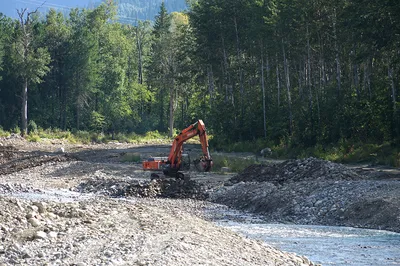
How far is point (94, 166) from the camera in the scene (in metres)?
38.6

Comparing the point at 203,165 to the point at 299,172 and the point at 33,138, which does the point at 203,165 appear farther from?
the point at 33,138

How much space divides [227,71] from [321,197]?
41.9 metres

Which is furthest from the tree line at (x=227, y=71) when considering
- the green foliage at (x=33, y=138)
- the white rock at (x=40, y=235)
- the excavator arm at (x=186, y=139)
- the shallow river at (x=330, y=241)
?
the white rock at (x=40, y=235)

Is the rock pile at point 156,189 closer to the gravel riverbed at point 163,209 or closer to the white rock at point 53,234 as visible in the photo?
the gravel riverbed at point 163,209

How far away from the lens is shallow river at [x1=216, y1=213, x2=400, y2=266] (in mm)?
13867

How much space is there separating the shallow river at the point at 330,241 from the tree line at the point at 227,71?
16.7 meters

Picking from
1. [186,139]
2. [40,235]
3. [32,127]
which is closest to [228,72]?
[32,127]

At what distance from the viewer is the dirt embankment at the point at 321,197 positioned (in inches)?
762

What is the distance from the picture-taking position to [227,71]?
207ft

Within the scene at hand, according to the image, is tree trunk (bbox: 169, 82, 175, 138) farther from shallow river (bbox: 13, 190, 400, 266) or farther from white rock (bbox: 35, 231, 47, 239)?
white rock (bbox: 35, 231, 47, 239)

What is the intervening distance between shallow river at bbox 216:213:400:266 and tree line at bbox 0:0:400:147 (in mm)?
16681

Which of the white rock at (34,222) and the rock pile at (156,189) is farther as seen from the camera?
the rock pile at (156,189)

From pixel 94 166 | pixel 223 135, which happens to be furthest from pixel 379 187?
pixel 223 135

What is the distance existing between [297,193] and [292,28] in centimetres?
2835
